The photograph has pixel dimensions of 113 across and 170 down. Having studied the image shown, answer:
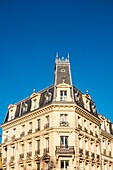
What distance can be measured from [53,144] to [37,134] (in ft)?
14.0

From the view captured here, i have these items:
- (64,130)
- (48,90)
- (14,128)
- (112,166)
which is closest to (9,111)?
(14,128)

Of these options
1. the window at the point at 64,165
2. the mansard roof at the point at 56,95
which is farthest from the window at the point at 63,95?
the window at the point at 64,165

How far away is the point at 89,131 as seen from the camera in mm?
46875

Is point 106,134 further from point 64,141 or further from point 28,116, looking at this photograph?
point 28,116

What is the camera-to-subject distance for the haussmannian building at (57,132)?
41.6 metres

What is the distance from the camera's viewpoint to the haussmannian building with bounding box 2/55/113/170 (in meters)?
41.6

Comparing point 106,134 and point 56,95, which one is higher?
point 56,95

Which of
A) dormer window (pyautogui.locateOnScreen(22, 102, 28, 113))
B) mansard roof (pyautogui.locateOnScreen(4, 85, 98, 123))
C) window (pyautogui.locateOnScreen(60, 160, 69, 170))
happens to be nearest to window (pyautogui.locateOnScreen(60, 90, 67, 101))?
mansard roof (pyautogui.locateOnScreen(4, 85, 98, 123))

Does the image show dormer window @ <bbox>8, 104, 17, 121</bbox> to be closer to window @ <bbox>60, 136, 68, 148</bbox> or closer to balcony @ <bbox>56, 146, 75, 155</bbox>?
window @ <bbox>60, 136, 68, 148</bbox>

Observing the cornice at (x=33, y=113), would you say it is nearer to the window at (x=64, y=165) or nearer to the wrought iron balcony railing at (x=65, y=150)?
the wrought iron balcony railing at (x=65, y=150)

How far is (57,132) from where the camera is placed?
138 feet

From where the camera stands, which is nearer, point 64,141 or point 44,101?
point 64,141

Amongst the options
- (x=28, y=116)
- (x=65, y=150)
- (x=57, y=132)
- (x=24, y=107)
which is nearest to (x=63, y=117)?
(x=57, y=132)

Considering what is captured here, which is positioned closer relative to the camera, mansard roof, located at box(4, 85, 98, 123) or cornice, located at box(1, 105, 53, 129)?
cornice, located at box(1, 105, 53, 129)
